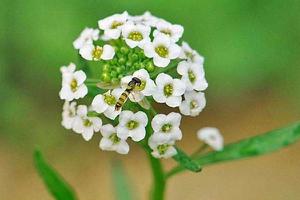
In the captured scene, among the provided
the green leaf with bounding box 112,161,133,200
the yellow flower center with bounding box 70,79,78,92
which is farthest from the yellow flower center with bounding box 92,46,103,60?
the green leaf with bounding box 112,161,133,200

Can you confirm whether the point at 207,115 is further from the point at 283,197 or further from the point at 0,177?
the point at 0,177

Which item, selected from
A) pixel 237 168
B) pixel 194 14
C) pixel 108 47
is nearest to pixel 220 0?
pixel 194 14

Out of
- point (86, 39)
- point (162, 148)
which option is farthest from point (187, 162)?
point (86, 39)

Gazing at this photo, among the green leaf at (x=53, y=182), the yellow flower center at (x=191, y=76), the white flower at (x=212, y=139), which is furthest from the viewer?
the white flower at (x=212, y=139)

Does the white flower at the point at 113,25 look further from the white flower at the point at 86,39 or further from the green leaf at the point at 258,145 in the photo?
the green leaf at the point at 258,145

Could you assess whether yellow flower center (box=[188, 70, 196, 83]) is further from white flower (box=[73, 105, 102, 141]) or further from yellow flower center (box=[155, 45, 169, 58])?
white flower (box=[73, 105, 102, 141])

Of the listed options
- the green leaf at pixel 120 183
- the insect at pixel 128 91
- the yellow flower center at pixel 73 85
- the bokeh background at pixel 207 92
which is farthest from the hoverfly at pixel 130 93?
the bokeh background at pixel 207 92
